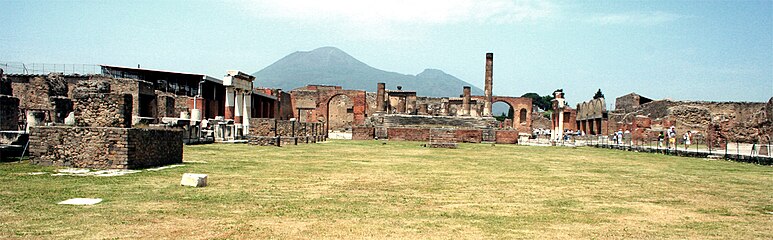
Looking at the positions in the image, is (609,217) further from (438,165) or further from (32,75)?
(32,75)

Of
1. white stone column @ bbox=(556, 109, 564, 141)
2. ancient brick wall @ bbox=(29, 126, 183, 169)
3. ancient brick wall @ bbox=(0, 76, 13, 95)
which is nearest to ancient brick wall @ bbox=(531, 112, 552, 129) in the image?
white stone column @ bbox=(556, 109, 564, 141)

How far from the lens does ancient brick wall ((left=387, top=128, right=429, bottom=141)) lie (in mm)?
31078

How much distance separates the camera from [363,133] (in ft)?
105

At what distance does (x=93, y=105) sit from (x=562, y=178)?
9.23 meters

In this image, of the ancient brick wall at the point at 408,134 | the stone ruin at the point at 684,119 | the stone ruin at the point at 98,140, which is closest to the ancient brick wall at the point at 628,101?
the stone ruin at the point at 684,119

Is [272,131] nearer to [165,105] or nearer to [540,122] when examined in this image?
[165,105]

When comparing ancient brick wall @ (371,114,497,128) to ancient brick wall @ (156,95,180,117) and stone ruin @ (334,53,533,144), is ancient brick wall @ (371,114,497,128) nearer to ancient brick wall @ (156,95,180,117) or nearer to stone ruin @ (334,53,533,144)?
stone ruin @ (334,53,533,144)

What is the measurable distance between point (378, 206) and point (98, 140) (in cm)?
617

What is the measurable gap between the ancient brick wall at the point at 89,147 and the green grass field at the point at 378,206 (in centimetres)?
39

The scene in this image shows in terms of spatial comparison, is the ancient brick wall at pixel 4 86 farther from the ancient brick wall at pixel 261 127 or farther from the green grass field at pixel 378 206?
the green grass field at pixel 378 206

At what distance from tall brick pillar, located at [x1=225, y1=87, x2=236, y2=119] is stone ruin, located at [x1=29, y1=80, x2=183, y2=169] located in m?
17.1

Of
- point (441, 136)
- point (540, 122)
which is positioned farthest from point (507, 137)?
point (540, 122)

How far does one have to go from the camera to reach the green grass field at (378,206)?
A: 204 inches

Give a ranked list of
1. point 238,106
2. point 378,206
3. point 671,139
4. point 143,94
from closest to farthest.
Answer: point 378,206, point 143,94, point 671,139, point 238,106
